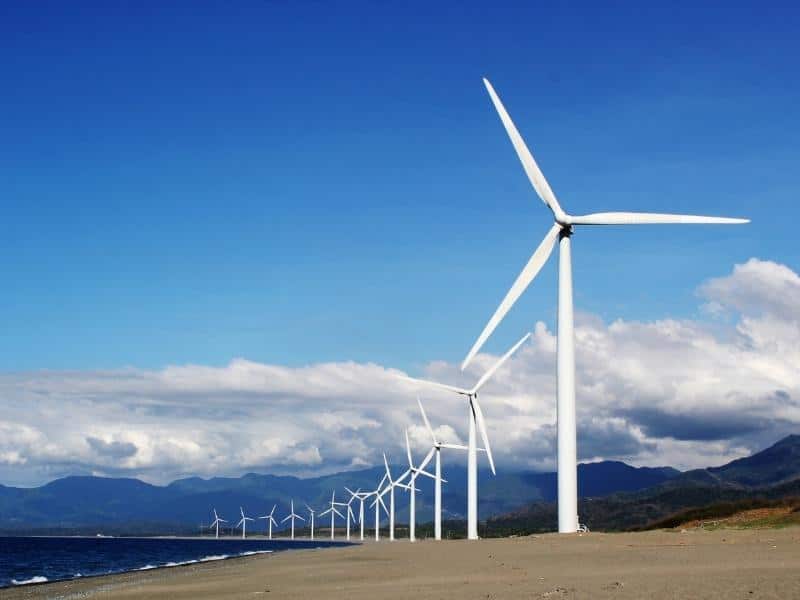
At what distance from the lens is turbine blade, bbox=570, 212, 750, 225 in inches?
1722

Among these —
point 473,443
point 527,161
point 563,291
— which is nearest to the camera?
point 563,291

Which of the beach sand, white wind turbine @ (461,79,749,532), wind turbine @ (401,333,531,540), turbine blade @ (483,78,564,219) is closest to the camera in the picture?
the beach sand

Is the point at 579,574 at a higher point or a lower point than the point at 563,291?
lower

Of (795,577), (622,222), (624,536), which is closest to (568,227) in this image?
(622,222)

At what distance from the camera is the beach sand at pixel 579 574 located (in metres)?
20.7

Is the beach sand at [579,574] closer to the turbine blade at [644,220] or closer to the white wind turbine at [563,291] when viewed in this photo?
the white wind turbine at [563,291]

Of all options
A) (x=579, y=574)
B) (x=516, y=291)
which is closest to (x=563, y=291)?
(x=516, y=291)

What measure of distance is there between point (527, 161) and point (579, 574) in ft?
98.2

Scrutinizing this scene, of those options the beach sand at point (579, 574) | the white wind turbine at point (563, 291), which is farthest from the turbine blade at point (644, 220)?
the beach sand at point (579, 574)

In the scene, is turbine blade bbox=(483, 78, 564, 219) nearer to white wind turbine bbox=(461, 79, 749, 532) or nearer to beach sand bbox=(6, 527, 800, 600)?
white wind turbine bbox=(461, 79, 749, 532)

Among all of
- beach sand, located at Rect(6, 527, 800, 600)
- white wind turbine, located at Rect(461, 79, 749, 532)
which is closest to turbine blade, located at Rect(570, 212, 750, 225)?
white wind turbine, located at Rect(461, 79, 749, 532)

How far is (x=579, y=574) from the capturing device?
26547 millimetres

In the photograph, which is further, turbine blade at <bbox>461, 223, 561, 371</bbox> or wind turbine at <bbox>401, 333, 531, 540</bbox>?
wind turbine at <bbox>401, 333, 531, 540</bbox>

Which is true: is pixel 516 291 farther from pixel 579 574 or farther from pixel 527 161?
pixel 579 574
